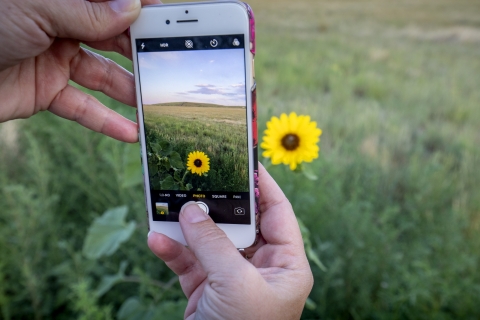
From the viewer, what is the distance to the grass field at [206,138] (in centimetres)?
103

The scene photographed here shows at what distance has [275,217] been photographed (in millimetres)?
1054

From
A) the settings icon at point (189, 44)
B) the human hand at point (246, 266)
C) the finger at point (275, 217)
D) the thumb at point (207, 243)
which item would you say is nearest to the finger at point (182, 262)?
the human hand at point (246, 266)

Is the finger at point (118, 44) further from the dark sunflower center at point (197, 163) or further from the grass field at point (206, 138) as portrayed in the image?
the dark sunflower center at point (197, 163)

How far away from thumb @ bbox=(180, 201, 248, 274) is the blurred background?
389mm

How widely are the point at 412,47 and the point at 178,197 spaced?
624cm

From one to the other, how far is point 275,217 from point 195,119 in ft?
1.04

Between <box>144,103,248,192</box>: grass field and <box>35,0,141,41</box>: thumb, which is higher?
<box>35,0,141,41</box>: thumb

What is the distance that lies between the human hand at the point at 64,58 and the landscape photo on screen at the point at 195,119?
110 millimetres

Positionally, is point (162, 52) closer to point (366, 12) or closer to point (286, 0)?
point (366, 12)

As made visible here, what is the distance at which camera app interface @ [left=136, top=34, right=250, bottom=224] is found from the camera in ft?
3.33

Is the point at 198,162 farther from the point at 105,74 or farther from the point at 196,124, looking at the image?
the point at 105,74

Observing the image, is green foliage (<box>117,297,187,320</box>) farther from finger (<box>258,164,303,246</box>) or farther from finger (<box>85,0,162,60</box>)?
finger (<box>85,0,162,60</box>)

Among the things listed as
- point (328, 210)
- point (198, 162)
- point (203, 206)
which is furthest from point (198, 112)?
point (328, 210)

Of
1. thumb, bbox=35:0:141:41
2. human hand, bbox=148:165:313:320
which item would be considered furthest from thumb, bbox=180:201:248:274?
thumb, bbox=35:0:141:41
